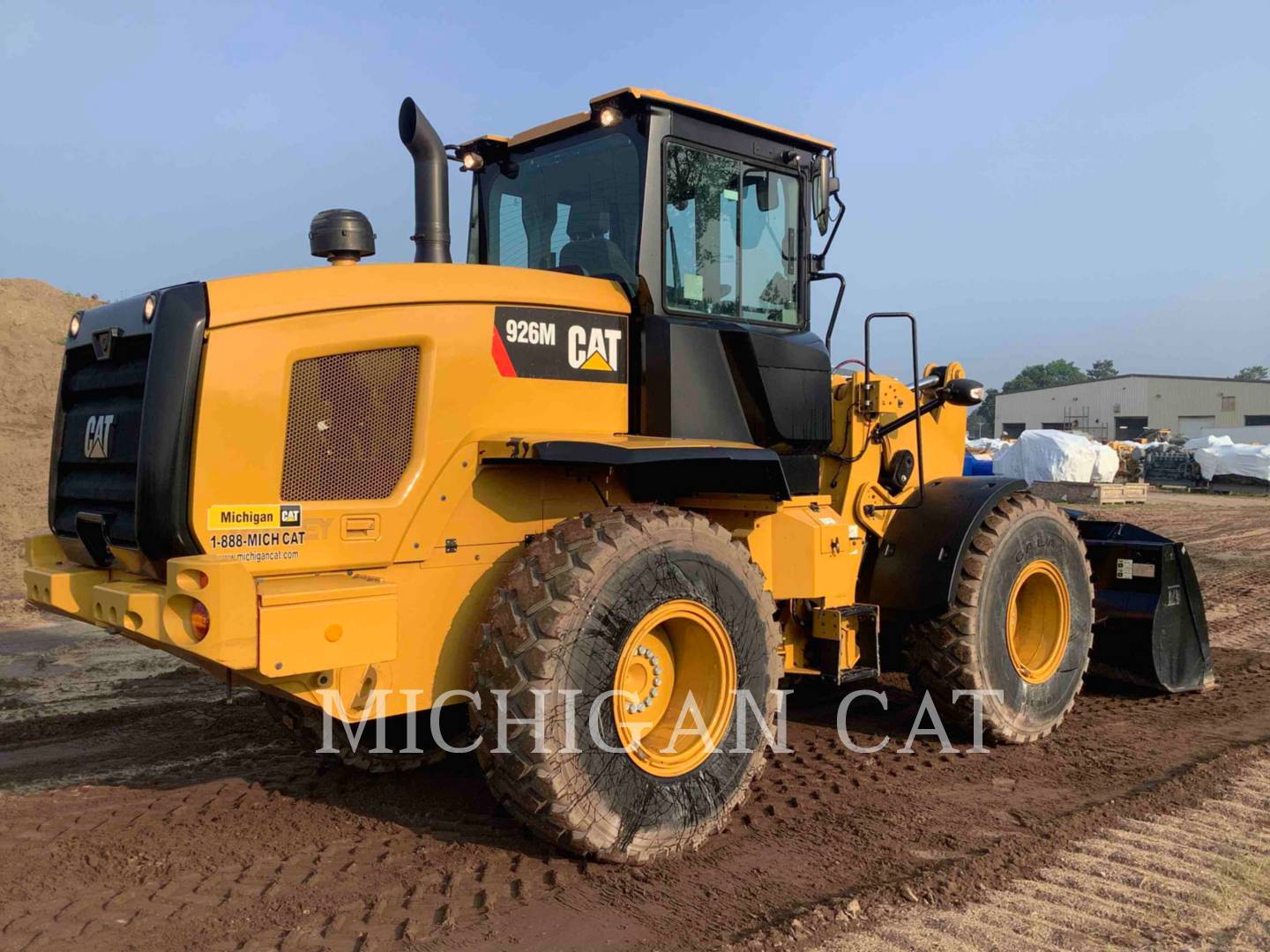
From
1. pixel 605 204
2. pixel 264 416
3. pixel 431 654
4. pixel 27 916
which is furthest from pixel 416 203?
pixel 27 916

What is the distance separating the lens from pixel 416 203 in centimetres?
479

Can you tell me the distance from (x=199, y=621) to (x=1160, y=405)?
61.7m

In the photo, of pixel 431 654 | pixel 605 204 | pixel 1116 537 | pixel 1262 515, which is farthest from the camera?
pixel 1262 515

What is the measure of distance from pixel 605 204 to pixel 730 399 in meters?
1.06

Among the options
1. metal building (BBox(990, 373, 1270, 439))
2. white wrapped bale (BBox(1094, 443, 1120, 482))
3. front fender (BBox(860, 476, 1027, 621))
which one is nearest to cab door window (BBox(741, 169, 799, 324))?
front fender (BBox(860, 476, 1027, 621))

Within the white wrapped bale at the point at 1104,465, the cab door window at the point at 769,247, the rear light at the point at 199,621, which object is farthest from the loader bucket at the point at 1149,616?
the white wrapped bale at the point at 1104,465

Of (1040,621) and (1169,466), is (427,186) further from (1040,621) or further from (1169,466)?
(1169,466)

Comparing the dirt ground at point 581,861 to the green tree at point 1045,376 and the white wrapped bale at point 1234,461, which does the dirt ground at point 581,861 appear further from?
the green tree at point 1045,376

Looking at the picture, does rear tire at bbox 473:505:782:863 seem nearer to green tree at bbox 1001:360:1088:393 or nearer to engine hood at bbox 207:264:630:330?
engine hood at bbox 207:264:630:330

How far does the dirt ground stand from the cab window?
2.29 metres

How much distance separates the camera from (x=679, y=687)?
430 centimetres

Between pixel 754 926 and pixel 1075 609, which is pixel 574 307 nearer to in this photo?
pixel 754 926

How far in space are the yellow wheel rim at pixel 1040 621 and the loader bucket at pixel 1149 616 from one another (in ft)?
3.23

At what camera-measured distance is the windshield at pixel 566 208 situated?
15.2 feet
